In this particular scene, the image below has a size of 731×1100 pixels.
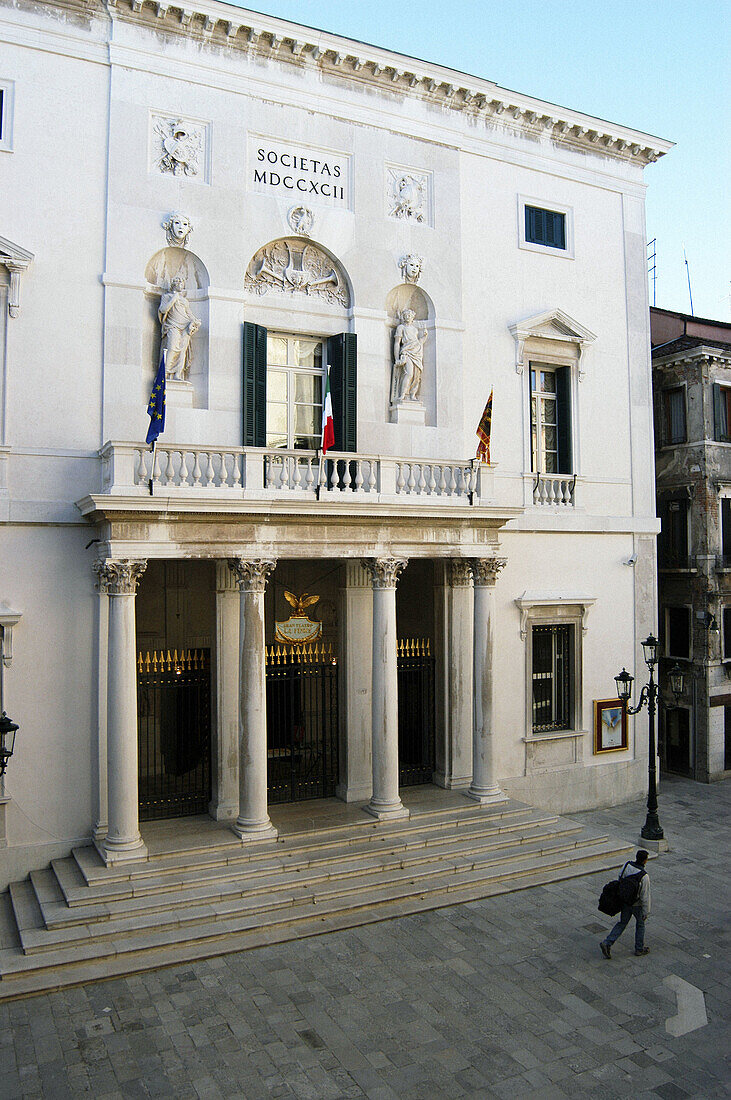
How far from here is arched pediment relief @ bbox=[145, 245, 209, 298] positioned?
15.5 meters

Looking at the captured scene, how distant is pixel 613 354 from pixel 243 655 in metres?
12.0

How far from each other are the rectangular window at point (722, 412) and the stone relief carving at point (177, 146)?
49.0ft

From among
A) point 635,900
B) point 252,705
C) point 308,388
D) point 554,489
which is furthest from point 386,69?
point 635,900

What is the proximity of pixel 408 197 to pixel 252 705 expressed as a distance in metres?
11.0

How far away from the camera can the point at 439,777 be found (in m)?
17.8

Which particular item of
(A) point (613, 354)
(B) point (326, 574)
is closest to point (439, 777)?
(B) point (326, 574)

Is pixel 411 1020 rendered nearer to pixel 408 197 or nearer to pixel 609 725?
pixel 609 725

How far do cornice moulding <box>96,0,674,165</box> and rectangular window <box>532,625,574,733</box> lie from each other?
457 inches

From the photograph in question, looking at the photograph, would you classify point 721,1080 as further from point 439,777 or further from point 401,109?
point 401,109

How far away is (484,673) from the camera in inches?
640

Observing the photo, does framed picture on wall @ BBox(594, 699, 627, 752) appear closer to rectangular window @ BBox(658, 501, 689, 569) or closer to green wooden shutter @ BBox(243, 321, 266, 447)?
rectangular window @ BBox(658, 501, 689, 569)

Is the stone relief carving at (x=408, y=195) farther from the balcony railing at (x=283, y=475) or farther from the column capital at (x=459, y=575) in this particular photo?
the column capital at (x=459, y=575)

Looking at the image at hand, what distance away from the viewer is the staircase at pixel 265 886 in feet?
37.6

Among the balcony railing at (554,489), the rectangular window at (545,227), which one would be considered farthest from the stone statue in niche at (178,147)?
the balcony railing at (554,489)
